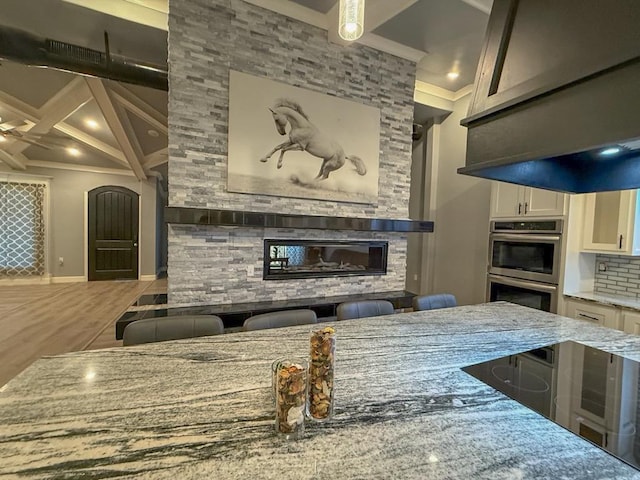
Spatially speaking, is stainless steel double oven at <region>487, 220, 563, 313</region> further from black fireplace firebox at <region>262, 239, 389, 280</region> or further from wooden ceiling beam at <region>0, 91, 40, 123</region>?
wooden ceiling beam at <region>0, 91, 40, 123</region>

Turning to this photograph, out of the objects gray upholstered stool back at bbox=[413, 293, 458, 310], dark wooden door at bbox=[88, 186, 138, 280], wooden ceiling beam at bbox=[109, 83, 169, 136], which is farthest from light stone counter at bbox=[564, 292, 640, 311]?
dark wooden door at bbox=[88, 186, 138, 280]

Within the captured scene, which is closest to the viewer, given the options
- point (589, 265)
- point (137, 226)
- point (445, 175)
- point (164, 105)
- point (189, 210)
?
point (189, 210)

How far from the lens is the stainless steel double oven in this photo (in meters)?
2.86

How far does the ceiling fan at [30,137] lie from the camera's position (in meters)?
4.23

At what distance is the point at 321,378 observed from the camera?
2.54 feet

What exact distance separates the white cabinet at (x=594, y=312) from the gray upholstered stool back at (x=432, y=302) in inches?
55.0

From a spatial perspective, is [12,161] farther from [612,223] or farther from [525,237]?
[612,223]

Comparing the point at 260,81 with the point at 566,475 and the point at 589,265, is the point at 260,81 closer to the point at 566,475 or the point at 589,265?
the point at 566,475

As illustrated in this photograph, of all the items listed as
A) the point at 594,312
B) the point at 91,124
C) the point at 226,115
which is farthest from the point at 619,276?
the point at 91,124

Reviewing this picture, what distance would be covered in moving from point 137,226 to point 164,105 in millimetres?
3750

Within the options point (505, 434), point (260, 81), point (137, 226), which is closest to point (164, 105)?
point (260, 81)

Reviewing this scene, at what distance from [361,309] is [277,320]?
1.93 ft

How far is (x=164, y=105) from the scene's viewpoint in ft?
13.3

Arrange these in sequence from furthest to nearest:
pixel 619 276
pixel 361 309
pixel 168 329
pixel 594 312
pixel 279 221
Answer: pixel 279 221
pixel 619 276
pixel 594 312
pixel 361 309
pixel 168 329
